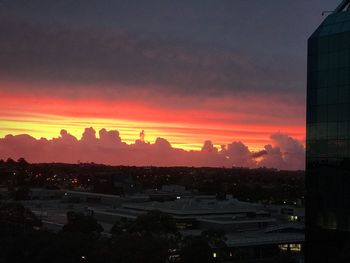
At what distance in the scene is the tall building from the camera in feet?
124

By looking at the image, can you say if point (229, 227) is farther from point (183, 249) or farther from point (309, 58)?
point (309, 58)

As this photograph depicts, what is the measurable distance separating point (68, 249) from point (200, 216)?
58.6 meters

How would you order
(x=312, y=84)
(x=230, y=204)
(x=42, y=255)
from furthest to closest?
(x=230, y=204) → (x=42, y=255) → (x=312, y=84)

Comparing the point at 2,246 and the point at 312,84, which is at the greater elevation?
the point at 312,84

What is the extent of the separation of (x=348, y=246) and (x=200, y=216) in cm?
7724

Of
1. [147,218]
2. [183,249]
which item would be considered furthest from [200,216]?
[183,249]

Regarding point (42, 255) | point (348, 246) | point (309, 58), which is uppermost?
point (309, 58)

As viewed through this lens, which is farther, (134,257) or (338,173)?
(134,257)

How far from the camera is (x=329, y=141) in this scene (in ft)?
127

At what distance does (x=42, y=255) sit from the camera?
5597cm

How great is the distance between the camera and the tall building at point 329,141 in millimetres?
37688

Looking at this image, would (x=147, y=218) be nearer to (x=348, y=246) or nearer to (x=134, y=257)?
(x=134, y=257)

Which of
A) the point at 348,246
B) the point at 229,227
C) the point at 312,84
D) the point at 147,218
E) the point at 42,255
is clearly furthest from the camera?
the point at 229,227

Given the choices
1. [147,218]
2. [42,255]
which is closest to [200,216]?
[147,218]
